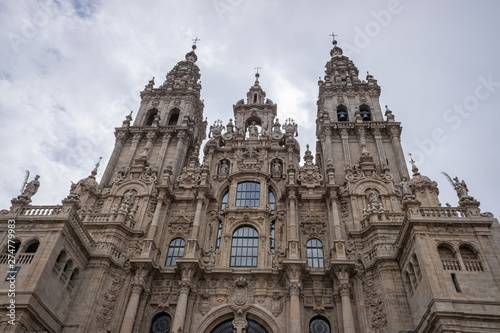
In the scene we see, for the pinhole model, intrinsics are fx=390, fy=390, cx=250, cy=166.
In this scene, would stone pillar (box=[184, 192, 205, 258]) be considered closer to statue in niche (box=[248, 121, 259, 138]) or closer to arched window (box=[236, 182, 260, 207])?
arched window (box=[236, 182, 260, 207])

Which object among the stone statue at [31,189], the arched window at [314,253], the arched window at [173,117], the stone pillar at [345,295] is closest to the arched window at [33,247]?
the stone statue at [31,189]

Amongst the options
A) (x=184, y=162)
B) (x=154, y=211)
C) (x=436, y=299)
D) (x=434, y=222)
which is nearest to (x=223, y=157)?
(x=184, y=162)

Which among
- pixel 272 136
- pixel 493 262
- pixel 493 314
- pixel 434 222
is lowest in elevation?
pixel 493 314

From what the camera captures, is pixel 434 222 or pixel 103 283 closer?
pixel 434 222

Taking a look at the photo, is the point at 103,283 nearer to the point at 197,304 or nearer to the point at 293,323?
the point at 197,304

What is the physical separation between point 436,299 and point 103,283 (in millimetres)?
15986

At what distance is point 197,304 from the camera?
69.6 ft

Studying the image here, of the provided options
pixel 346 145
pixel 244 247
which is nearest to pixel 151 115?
pixel 244 247

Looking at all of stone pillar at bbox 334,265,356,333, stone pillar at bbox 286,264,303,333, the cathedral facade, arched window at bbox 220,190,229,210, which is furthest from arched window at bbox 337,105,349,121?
stone pillar at bbox 286,264,303,333

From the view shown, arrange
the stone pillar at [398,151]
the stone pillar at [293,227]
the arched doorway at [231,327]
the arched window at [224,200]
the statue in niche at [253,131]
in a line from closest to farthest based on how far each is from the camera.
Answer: the arched doorway at [231,327] < the stone pillar at [293,227] < the stone pillar at [398,151] < the arched window at [224,200] < the statue in niche at [253,131]

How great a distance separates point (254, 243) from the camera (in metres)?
24.0

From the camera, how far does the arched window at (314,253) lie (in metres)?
→ 22.8

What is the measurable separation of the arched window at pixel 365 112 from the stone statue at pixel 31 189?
933 inches

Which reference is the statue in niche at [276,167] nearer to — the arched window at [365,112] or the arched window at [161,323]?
the arched window at [365,112]
